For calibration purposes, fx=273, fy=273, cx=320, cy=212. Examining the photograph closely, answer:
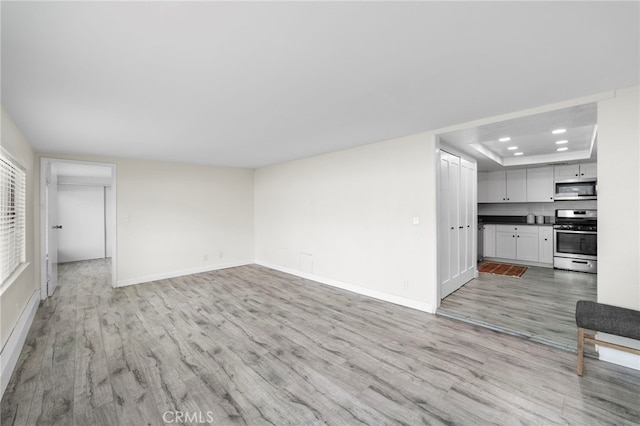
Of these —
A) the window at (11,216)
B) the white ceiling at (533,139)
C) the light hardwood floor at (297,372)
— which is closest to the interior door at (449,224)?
the white ceiling at (533,139)

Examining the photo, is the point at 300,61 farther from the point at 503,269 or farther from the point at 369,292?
the point at 503,269

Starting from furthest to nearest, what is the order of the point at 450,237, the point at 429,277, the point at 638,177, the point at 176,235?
the point at 176,235
the point at 450,237
the point at 429,277
the point at 638,177

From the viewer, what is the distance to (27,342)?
2844 mm

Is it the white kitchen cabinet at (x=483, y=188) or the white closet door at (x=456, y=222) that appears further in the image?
the white kitchen cabinet at (x=483, y=188)

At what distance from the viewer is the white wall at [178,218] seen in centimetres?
503

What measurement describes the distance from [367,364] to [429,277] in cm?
160

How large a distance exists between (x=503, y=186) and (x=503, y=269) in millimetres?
2069

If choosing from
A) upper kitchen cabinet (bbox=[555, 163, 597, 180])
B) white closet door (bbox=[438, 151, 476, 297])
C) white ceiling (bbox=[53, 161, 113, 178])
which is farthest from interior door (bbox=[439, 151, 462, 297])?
white ceiling (bbox=[53, 161, 113, 178])

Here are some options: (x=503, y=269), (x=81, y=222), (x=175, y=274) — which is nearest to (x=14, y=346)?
(x=175, y=274)

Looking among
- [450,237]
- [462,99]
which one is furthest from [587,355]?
[462,99]

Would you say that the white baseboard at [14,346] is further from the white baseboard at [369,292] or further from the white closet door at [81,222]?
the white closet door at [81,222]

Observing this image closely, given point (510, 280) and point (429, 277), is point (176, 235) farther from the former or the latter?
point (510, 280)

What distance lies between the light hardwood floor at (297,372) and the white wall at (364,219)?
0.58 metres

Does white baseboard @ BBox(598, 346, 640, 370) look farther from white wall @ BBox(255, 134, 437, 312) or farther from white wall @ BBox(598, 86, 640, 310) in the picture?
white wall @ BBox(255, 134, 437, 312)
